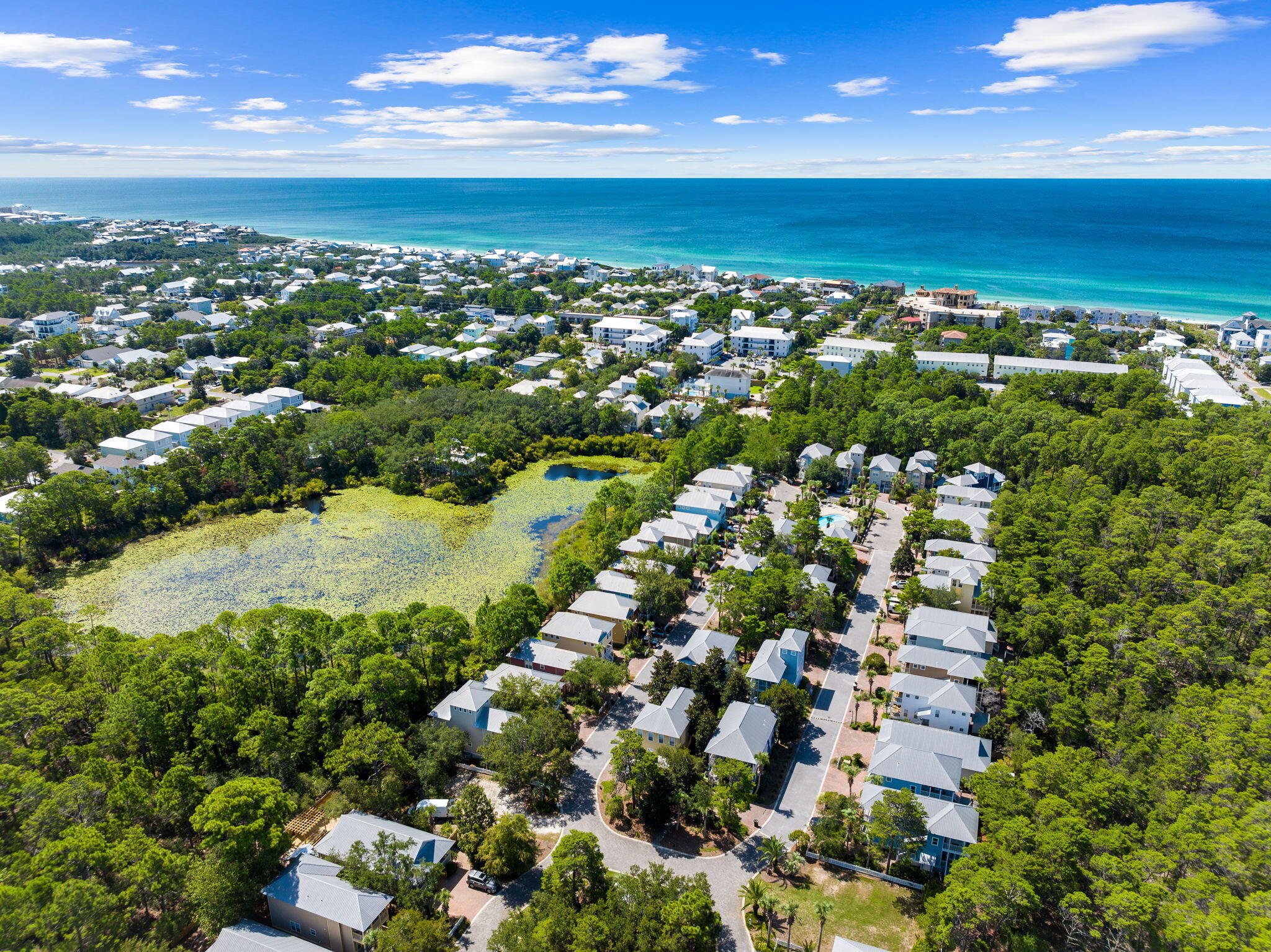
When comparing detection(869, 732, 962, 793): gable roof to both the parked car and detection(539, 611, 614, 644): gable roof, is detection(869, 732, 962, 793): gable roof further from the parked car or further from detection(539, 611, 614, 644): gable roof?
the parked car

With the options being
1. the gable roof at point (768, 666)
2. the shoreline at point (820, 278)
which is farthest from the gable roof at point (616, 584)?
the shoreline at point (820, 278)

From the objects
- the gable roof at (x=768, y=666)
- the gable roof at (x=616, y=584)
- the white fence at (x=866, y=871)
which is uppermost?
the gable roof at (x=616, y=584)

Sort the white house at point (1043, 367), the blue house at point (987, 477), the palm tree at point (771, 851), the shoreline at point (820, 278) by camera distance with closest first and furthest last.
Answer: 1. the palm tree at point (771, 851)
2. the blue house at point (987, 477)
3. the white house at point (1043, 367)
4. the shoreline at point (820, 278)

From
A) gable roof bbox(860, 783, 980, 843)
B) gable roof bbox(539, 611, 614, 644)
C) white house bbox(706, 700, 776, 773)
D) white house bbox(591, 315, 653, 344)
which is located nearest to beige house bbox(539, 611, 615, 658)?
gable roof bbox(539, 611, 614, 644)

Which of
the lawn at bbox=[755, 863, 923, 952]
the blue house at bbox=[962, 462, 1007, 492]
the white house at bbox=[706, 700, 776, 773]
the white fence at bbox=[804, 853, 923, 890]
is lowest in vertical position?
the lawn at bbox=[755, 863, 923, 952]

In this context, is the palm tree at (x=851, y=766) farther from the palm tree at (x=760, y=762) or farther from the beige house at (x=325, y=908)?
the beige house at (x=325, y=908)

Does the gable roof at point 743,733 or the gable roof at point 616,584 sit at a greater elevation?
the gable roof at point 616,584

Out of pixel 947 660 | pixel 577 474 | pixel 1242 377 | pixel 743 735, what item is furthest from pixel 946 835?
pixel 1242 377
